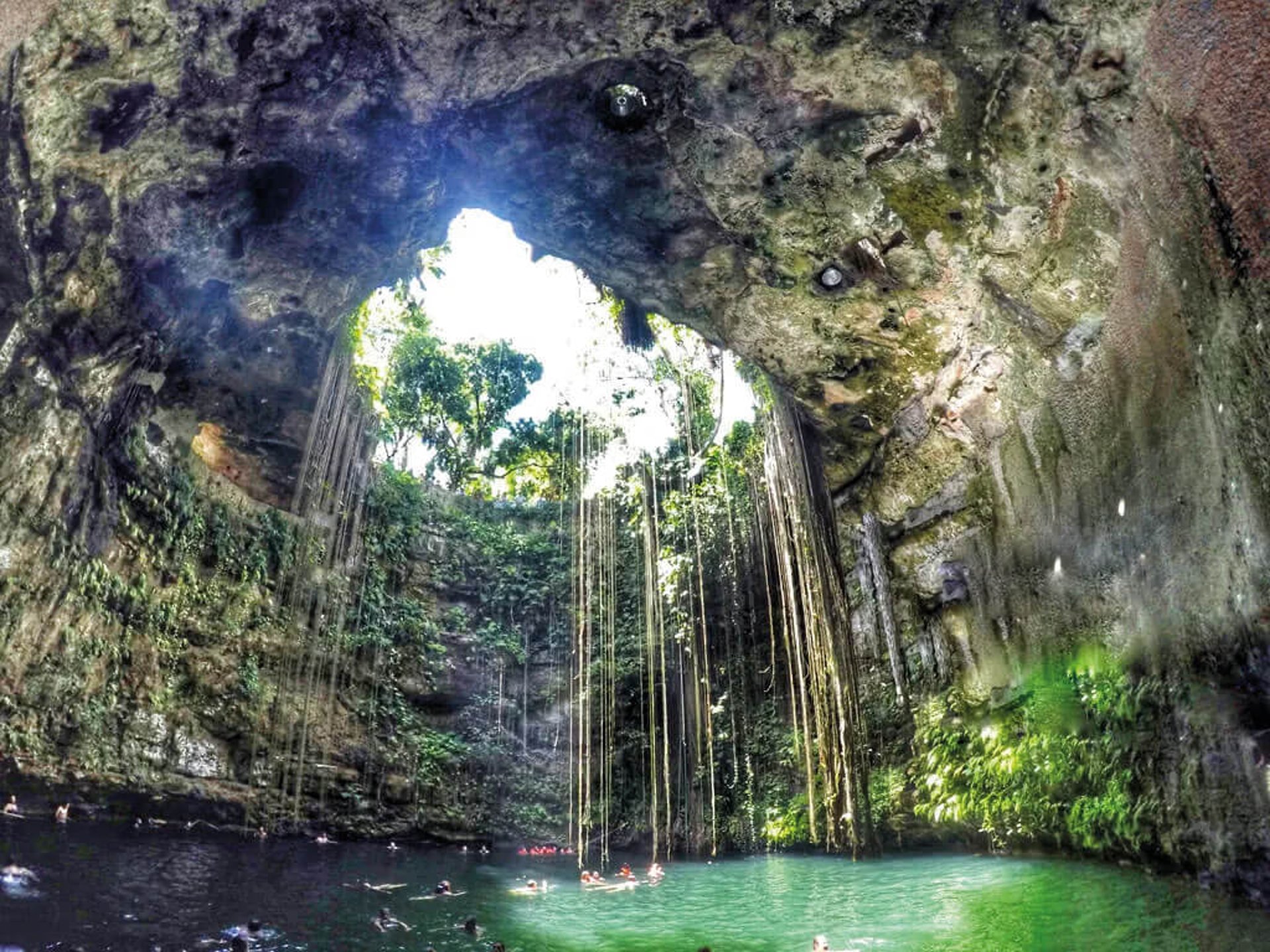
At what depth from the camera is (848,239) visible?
6.17m

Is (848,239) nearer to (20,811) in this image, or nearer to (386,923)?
(386,923)

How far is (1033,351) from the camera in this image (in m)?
5.79

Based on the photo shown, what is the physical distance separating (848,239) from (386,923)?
6.25 m

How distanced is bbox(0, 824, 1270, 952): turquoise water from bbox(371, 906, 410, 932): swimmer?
0.12 m

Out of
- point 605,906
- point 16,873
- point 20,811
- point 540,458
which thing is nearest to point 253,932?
point 16,873

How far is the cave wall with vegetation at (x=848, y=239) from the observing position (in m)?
3.95

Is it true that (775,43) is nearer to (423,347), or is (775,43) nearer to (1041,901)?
(1041,901)

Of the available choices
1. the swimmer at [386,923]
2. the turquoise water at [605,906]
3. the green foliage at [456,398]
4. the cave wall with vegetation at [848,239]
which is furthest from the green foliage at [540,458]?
the swimmer at [386,923]

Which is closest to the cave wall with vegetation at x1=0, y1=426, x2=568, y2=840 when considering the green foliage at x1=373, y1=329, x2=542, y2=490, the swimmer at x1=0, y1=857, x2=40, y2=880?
the green foliage at x1=373, y1=329, x2=542, y2=490

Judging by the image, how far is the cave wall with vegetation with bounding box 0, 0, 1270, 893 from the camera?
395cm

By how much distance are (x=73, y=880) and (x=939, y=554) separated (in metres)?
7.56

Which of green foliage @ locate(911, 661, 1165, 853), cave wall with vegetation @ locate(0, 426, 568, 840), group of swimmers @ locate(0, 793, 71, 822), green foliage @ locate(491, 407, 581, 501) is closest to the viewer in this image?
green foliage @ locate(911, 661, 1165, 853)

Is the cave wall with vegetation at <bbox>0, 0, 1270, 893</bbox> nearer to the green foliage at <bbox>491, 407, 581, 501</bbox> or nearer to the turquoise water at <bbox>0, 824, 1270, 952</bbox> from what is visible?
the turquoise water at <bbox>0, 824, 1270, 952</bbox>

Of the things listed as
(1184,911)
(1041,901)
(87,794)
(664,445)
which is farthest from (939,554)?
(87,794)
